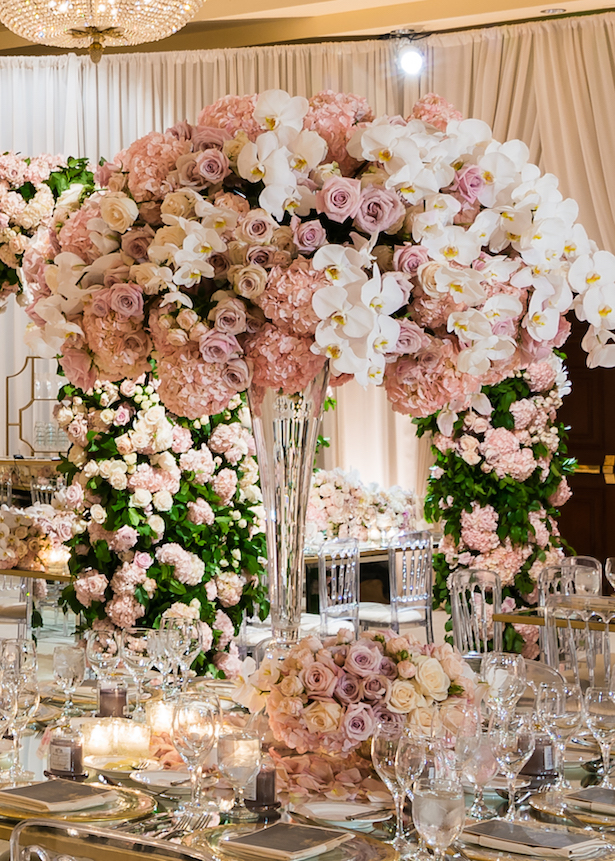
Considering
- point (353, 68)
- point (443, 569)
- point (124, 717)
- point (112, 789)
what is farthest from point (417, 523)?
point (112, 789)

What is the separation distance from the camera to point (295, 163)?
6.81ft

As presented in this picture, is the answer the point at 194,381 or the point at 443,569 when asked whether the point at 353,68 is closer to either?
the point at 443,569

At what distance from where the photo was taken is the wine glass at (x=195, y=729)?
6.61 feet

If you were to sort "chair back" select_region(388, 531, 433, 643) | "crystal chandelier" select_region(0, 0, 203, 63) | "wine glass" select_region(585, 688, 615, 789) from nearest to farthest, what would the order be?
"wine glass" select_region(585, 688, 615, 789), "crystal chandelier" select_region(0, 0, 203, 63), "chair back" select_region(388, 531, 433, 643)

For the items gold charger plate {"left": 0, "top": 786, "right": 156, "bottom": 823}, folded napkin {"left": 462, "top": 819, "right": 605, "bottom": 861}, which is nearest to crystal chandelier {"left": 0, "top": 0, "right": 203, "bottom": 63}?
gold charger plate {"left": 0, "top": 786, "right": 156, "bottom": 823}

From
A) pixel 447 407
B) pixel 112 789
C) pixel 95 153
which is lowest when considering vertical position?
pixel 112 789

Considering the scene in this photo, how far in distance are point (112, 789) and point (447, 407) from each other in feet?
3.14

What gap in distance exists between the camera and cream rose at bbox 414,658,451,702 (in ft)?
6.93

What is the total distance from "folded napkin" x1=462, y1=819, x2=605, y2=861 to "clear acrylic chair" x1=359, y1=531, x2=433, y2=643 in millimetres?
4021

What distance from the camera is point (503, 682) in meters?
2.30

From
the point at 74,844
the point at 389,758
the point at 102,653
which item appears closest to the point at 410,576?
the point at 102,653

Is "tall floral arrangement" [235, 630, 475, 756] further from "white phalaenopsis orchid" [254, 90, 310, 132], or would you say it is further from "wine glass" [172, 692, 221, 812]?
"white phalaenopsis orchid" [254, 90, 310, 132]

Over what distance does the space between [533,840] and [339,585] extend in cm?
409

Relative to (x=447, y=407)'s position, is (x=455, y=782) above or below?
below
